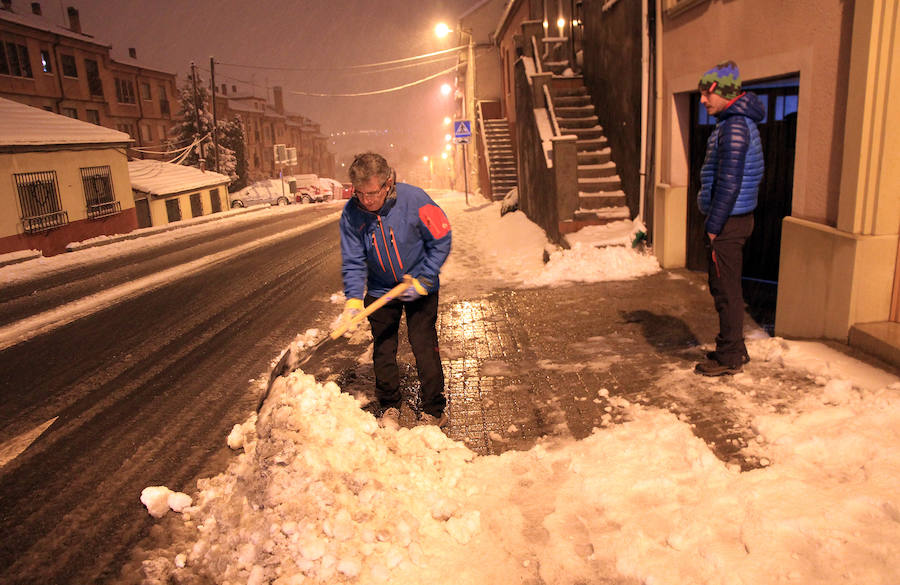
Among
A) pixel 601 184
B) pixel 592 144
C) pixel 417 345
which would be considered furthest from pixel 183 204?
pixel 417 345

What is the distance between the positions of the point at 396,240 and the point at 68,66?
38.2 m

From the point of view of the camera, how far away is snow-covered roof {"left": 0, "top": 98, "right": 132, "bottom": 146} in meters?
17.8

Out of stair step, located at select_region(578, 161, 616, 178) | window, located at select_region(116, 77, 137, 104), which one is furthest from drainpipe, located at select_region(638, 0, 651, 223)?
window, located at select_region(116, 77, 137, 104)

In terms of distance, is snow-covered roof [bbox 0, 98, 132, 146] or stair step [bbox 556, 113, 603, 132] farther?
snow-covered roof [bbox 0, 98, 132, 146]

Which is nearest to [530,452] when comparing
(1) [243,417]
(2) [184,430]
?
(1) [243,417]

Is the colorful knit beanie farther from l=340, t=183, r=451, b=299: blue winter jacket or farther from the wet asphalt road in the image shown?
the wet asphalt road

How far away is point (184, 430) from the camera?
4.72m

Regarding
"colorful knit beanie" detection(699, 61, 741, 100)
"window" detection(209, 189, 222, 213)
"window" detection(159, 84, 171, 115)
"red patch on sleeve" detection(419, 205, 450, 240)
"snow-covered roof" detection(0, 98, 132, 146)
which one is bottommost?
"window" detection(209, 189, 222, 213)

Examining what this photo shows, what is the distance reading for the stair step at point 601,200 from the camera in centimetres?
1084

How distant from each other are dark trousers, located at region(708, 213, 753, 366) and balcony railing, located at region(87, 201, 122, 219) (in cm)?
2190

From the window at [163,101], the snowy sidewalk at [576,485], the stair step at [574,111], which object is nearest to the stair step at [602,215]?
the stair step at [574,111]

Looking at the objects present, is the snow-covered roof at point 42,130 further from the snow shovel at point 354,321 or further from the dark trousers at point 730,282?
the dark trousers at point 730,282

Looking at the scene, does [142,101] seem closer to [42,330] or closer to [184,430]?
[42,330]

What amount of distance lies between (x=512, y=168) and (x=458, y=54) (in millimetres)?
18023
